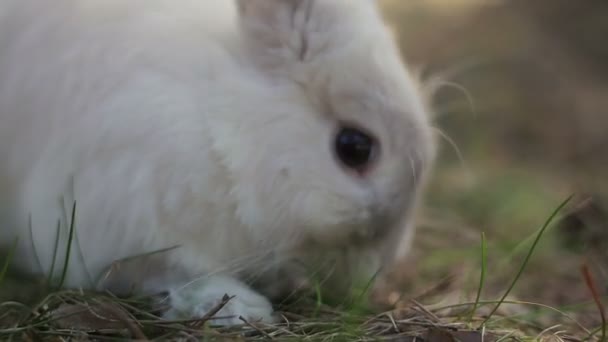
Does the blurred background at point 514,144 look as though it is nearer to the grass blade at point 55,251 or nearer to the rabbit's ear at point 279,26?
the rabbit's ear at point 279,26

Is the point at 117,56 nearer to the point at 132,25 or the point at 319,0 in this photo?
the point at 132,25

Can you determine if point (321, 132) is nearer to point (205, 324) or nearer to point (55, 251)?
point (205, 324)

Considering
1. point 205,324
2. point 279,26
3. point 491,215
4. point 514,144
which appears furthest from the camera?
Result: point 514,144

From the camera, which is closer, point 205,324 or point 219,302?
point 205,324

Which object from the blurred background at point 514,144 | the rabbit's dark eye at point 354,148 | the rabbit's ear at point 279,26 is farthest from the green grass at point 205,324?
the rabbit's ear at point 279,26

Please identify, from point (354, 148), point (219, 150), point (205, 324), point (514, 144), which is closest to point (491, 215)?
point (514, 144)

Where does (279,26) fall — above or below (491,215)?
above
